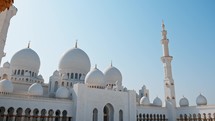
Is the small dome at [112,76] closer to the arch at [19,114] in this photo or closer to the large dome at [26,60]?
the large dome at [26,60]

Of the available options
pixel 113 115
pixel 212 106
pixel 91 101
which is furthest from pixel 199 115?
pixel 91 101

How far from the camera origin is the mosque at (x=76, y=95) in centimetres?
1544

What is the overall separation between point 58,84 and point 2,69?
19.6 feet

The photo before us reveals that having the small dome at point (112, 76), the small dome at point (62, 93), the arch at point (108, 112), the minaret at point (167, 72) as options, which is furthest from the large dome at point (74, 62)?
the minaret at point (167, 72)

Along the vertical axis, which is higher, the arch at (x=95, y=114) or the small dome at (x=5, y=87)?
the small dome at (x=5, y=87)

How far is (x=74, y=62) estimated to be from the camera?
79.4 feet

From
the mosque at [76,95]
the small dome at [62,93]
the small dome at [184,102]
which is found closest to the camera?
the mosque at [76,95]

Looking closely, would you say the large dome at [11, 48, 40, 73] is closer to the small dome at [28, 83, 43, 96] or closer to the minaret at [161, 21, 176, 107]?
the small dome at [28, 83, 43, 96]

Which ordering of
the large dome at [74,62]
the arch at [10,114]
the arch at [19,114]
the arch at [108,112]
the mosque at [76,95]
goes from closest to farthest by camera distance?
the arch at [10,114], the arch at [19,114], the mosque at [76,95], the arch at [108,112], the large dome at [74,62]

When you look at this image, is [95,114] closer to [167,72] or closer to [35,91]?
[35,91]

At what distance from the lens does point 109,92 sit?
19375 mm

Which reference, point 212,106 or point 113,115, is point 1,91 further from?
point 212,106

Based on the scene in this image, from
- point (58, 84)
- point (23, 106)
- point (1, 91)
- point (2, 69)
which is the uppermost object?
point (2, 69)

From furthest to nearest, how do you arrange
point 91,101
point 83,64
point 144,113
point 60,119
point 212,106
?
point 83,64 → point 144,113 → point 212,106 → point 91,101 → point 60,119
